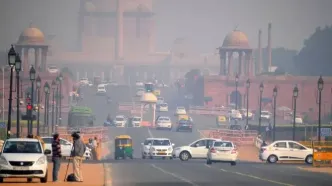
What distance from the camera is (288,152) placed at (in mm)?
68188

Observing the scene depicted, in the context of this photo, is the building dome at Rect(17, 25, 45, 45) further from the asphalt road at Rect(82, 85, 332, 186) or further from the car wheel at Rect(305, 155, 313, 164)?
the asphalt road at Rect(82, 85, 332, 186)

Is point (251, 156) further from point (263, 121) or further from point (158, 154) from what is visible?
point (263, 121)

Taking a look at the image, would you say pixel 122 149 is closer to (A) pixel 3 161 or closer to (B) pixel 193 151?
(B) pixel 193 151

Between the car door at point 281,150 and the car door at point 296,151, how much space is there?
9.5 inches

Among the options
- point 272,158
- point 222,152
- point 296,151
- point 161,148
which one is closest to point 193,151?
point 161,148

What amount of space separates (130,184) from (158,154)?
30579 millimetres

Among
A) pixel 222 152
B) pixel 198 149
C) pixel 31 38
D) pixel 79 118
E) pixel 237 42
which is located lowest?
pixel 198 149

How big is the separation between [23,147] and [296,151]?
28946 mm

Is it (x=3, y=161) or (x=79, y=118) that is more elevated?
(x=3, y=161)

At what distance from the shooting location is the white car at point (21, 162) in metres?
40.8

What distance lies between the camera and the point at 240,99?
554ft

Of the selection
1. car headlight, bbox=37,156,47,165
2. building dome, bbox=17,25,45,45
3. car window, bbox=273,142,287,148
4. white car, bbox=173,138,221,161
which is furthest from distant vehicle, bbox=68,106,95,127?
car headlight, bbox=37,156,47,165

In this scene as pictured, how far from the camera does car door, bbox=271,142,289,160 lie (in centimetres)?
6794

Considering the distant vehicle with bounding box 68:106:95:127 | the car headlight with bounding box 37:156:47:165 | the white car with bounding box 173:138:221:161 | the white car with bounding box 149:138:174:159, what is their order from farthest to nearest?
the distant vehicle with bounding box 68:106:95:127
the white car with bounding box 149:138:174:159
the white car with bounding box 173:138:221:161
the car headlight with bounding box 37:156:47:165
